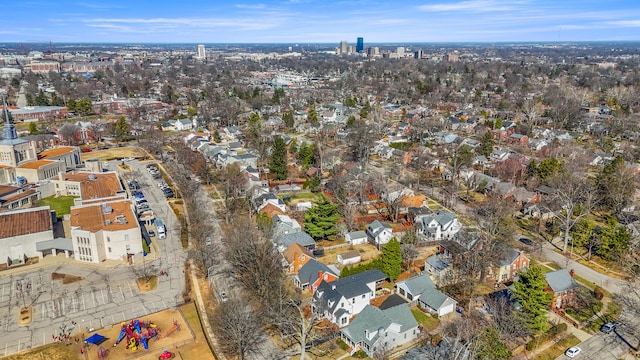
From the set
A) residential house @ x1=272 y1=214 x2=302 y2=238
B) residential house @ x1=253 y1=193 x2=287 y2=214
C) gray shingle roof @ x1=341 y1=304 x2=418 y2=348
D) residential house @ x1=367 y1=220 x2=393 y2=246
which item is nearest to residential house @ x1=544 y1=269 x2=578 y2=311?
gray shingle roof @ x1=341 y1=304 x2=418 y2=348

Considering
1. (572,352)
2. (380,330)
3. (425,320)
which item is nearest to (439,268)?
(425,320)

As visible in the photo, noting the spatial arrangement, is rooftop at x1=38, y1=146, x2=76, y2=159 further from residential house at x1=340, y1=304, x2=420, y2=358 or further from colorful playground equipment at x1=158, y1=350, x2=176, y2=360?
residential house at x1=340, y1=304, x2=420, y2=358

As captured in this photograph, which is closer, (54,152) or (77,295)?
(77,295)

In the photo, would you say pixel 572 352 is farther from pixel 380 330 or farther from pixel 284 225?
pixel 284 225

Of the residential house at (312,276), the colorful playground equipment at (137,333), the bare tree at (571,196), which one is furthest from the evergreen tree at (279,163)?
the bare tree at (571,196)

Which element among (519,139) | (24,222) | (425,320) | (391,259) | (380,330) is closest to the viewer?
(380,330)
